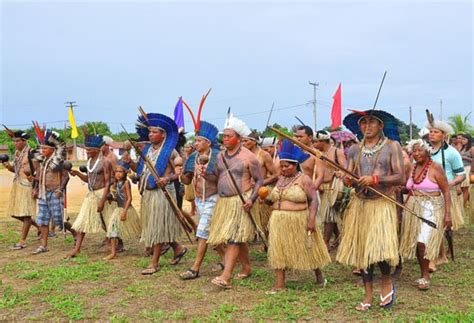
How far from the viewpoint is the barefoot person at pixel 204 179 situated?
6.24 meters

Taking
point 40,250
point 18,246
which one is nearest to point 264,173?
point 40,250

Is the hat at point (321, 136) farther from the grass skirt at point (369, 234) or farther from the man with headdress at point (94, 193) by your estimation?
the man with headdress at point (94, 193)

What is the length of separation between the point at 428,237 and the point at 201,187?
8.85 ft

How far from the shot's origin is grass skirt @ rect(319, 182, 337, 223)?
761cm

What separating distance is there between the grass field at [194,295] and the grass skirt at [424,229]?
415 millimetres

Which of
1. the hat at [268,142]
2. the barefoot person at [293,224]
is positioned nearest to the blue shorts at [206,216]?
the barefoot person at [293,224]

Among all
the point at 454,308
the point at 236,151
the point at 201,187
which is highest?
the point at 236,151

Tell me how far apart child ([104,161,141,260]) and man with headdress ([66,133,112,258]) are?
0.55ft

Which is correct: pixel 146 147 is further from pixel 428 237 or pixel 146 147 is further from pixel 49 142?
pixel 428 237

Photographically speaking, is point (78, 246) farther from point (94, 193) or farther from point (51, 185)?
point (51, 185)

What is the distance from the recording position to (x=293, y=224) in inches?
212

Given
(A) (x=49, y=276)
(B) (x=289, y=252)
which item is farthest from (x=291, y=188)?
(A) (x=49, y=276)

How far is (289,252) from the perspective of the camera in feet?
17.5

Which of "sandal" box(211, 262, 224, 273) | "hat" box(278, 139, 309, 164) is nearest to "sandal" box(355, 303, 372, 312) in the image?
"hat" box(278, 139, 309, 164)
